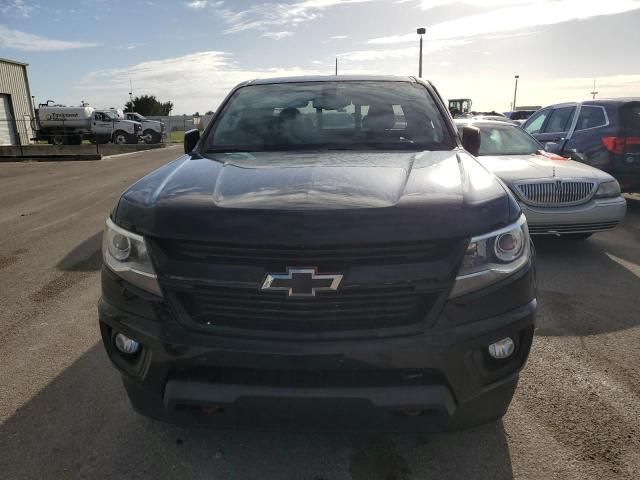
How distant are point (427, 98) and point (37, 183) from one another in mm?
12548

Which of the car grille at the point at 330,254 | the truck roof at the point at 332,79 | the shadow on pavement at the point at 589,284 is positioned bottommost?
the shadow on pavement at the point at 589,284

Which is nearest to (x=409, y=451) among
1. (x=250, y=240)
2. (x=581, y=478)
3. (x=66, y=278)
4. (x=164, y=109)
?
(x=581, y=478)

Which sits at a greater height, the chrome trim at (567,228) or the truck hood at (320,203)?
the truck hood at (320,203)

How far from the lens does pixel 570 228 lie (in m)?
5.57

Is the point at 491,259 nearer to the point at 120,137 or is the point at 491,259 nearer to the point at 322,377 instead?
the point at 322,377

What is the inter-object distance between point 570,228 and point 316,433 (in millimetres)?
4319

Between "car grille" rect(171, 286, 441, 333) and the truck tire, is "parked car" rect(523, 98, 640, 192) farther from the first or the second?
the truck tire

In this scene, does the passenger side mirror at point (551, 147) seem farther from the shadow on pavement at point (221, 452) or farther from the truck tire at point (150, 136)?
the truck tire at point (150, 136)

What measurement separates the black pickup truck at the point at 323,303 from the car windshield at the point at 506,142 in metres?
5.06

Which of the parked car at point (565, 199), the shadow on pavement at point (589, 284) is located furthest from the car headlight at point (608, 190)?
the shadow on pavement at point (589, 284)

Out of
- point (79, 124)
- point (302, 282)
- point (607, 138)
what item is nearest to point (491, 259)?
point (302, 282)

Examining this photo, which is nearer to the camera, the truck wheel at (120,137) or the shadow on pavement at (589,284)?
the shadow on pavement at (589,284)

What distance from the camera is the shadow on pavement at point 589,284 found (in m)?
3.92

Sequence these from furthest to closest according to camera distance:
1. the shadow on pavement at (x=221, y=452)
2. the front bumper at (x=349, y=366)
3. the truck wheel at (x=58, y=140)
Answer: the truck wheel at (x=58, y=140) < the shadow on pavement at (x=221, y=452) < the front bumper at (x=349, y=366)
